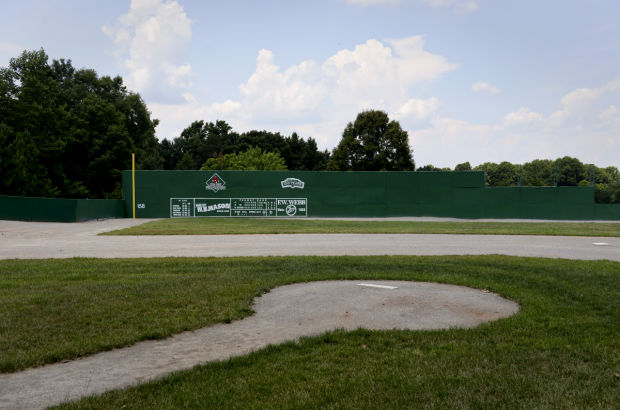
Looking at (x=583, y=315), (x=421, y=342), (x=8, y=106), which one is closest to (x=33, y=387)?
(x=421, y=342)

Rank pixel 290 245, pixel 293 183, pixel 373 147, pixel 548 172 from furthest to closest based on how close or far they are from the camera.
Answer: pixel 548 172, pixel 373 147, pixel 293 183, pixel 290 245

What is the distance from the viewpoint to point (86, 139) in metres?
52.8

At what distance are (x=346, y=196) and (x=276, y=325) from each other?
80.4 feet

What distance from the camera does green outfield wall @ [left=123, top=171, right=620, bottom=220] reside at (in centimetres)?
2934

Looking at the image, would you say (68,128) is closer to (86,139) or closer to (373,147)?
(86,139)

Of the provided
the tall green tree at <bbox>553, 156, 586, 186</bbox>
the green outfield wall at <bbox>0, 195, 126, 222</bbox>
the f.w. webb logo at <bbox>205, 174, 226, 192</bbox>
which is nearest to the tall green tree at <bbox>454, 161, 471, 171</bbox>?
the tall green tree at <bbox>553, 156, 586, 186</bbox>

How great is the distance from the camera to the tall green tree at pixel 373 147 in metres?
57.8

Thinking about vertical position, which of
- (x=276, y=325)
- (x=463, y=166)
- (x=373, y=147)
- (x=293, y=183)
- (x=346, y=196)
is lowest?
(x=276, y=325)

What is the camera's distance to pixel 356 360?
14.3 ft

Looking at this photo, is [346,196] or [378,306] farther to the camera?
[346,196]

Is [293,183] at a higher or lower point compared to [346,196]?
A: higher

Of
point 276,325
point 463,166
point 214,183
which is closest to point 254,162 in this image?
point 214,183

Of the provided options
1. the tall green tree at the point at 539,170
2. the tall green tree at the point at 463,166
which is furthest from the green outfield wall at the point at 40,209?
the tall green tree at the point at 463,166

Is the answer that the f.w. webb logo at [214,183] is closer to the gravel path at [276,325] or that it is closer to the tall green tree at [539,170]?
the gravel path at [276,325]
